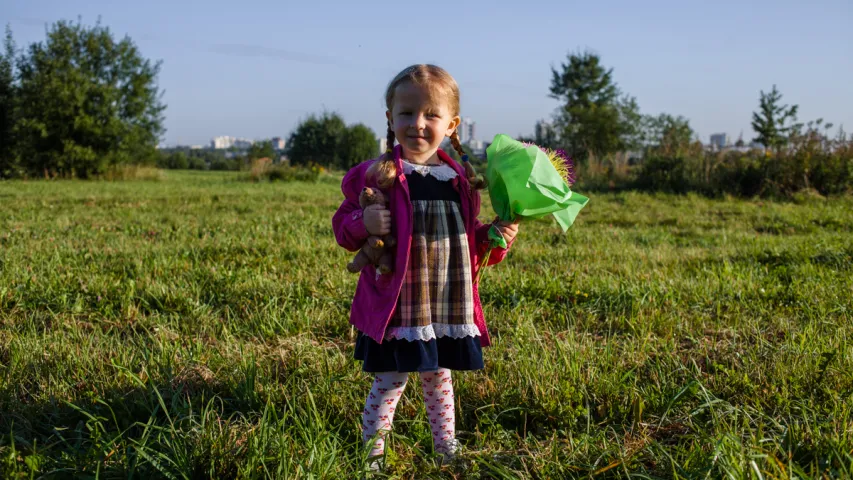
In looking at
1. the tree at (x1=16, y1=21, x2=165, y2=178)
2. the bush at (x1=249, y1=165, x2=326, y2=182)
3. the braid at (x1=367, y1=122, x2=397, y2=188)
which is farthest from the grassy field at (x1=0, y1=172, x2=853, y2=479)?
the tree at (x1=16, y1=21, x2=165, y2=178)

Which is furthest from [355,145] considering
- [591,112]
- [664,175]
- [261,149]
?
[664,175]

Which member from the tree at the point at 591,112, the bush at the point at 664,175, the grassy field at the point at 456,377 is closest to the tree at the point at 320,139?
the tree at the point at 591,112

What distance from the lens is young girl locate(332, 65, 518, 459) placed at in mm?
2037

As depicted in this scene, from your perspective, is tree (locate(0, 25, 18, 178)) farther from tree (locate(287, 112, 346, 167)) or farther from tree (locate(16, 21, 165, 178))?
tree (locate(287, 112, 346, 167))

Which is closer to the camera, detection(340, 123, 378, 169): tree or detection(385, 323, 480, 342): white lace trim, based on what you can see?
detection(385, 323, 480, 342): white lace trim

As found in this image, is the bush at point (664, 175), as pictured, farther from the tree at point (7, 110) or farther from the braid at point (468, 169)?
the tree at point (7, 110)

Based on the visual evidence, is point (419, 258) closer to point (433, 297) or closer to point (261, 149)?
point (433, 297)

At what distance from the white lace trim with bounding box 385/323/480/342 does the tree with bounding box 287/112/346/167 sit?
137 ft

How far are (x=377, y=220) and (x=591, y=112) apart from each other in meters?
36.6

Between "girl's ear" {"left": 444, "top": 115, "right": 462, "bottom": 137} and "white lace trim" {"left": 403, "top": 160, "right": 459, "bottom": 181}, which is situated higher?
"girl's ear" {"left": 444, "top": 115, "right": 462, "bottom": 137}

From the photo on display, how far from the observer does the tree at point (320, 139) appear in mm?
43594

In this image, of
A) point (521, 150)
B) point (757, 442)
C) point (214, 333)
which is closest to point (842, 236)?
point (757, 442)

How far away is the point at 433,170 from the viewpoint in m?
2.14

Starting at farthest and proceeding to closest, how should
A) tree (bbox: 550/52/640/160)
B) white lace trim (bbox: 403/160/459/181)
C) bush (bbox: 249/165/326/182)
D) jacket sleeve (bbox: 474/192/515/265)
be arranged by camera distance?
1. tree (bbox: 550/52/640/160)
2. bush (bbox: 249/165/326/182)
3. jacket sleeve (bbox: 474/192/515/265)
4. white lace trim (bbox: 403/160/459/181)
